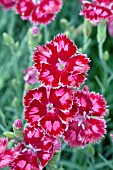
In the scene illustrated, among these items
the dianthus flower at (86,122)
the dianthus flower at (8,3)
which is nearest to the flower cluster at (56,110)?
the dianthus flower at (86,122)

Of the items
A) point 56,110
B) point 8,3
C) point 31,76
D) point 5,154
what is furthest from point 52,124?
point 8,3

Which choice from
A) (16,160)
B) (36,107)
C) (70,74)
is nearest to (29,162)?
(16,160)

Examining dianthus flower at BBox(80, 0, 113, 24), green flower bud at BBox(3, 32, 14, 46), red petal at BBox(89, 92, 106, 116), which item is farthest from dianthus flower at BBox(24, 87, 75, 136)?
green flower bud at BBox(3, 32, 14, 46)

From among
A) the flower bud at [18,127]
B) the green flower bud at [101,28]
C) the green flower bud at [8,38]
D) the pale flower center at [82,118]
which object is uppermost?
the green flower bud at [8,38]

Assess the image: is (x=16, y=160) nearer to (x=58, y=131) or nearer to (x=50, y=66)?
(x=58, y=131)

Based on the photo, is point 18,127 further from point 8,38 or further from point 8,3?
point 8,3

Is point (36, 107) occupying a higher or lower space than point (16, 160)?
higher

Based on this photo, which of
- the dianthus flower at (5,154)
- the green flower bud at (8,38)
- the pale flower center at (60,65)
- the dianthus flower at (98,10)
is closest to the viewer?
the dianthus flower at (5,154)

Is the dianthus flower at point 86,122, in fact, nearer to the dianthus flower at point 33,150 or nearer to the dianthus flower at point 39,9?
the dianthus flower at point 33,150
